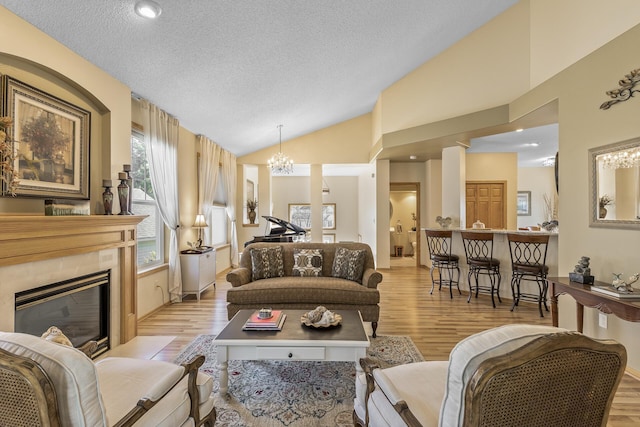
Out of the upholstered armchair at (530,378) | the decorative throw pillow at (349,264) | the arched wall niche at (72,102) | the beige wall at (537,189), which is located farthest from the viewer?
the beige wall at (537,189)

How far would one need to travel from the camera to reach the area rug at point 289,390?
6.81 feet

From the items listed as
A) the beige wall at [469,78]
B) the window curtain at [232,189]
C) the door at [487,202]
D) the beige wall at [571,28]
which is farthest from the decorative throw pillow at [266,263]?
the door at [487,202]

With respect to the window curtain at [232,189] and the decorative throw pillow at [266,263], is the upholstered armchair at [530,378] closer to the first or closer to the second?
the decorative throw pillow at [266,263]

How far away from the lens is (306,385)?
246 centimetres

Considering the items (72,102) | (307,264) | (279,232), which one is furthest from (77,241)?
(279,232)

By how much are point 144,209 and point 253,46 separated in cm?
273

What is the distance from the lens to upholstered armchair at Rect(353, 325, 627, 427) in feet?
3.12

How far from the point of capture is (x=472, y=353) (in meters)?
0.98

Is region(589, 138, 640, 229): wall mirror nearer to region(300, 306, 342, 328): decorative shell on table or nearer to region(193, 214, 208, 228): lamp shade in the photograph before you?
region(300, 306, 342, 328): decorative shell on table

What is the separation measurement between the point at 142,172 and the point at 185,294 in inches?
77.0

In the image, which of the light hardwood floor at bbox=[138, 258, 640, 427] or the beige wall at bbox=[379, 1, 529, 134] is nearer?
the light hardwood floor at bbox=[138, 258, 640, 427]

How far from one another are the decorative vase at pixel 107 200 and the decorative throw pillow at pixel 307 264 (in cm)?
219

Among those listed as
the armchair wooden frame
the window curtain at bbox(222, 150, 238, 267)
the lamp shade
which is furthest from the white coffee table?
the window curtain at bbox(222, 150, 238, 267)

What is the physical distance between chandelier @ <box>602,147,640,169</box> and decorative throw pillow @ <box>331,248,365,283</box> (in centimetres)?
262
